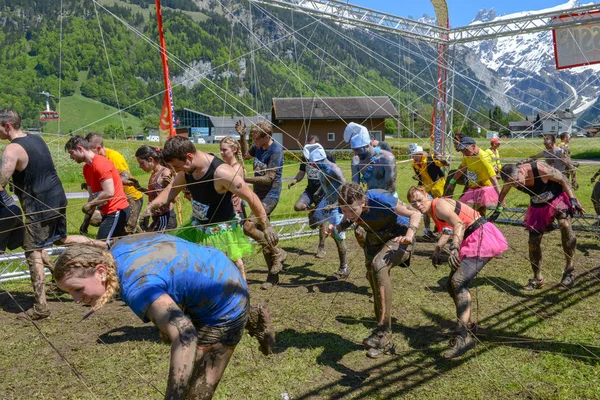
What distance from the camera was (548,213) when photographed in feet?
19.0

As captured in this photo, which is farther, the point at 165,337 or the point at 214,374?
the point at 214,374

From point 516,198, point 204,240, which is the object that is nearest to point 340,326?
point 204,240

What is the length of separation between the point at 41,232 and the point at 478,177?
5.73m

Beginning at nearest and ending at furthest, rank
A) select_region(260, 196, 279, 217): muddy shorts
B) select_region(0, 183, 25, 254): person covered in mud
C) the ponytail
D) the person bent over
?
the ponytail < select_region(0, 183, 25, 254): person covered in mud < the person bent over < select_region(260, 196, 279, 217): muddy shorts

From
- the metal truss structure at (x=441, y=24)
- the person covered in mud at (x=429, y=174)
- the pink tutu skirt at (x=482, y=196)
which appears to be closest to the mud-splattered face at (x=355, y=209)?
the pink tutu skirt at (x=482, y=196)

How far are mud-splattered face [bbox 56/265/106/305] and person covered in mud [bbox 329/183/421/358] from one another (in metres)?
2.45

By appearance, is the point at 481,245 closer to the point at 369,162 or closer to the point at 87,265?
the point at 369,162

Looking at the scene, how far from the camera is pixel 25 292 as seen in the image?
621 centimetres

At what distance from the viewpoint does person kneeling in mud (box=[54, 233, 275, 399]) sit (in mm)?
2008

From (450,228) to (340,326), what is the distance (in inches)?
55.2

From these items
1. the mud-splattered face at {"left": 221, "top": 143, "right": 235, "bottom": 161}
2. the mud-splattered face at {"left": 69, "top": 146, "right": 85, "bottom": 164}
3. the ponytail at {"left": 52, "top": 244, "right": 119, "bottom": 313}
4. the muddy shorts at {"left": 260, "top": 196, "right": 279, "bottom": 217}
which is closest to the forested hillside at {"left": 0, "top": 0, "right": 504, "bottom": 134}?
the mud-splattered face at {"left": 221, "top": 143, "right": 235, "bottom": 161}

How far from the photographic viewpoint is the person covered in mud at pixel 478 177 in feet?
23.0

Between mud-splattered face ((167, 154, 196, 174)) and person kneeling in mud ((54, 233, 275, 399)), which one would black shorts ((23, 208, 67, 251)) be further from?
person kneeling in mud ((54, 233, 275, 399))

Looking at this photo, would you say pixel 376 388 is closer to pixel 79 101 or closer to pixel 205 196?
pixel 205 196
